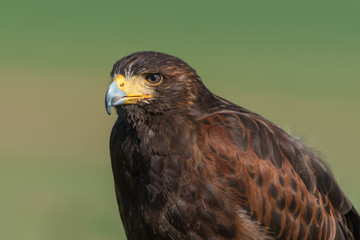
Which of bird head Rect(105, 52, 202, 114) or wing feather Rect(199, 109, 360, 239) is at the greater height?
bird head Rect(105, 52, 202, 114)

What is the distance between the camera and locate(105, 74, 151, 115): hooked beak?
7602 millimetres

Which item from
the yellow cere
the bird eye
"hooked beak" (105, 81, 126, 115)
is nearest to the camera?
"hooked beak" (105, 81, 126, 115)

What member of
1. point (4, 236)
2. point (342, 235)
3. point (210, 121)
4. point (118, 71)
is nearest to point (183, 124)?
point (210, 121)

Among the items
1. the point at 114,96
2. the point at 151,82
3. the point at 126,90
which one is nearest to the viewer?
the point at 114,96

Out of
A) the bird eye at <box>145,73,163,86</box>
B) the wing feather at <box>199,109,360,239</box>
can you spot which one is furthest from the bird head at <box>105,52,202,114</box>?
the wing feather at <box>199,109,360,239</box>

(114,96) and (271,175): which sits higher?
(114,96)

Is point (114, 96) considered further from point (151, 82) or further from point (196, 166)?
point (196, 166)

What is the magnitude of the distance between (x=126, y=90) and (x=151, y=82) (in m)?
0.24

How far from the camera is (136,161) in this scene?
793 cm

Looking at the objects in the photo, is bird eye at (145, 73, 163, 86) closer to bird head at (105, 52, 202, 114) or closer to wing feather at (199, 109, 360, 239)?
bird head at (105, 52, 202, 114)

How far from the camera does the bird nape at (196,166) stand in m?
7.70

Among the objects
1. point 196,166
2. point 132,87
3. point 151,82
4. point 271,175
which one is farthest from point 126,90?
point 271,175

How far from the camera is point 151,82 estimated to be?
7797 millimetres

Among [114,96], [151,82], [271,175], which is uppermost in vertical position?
[151,82]
